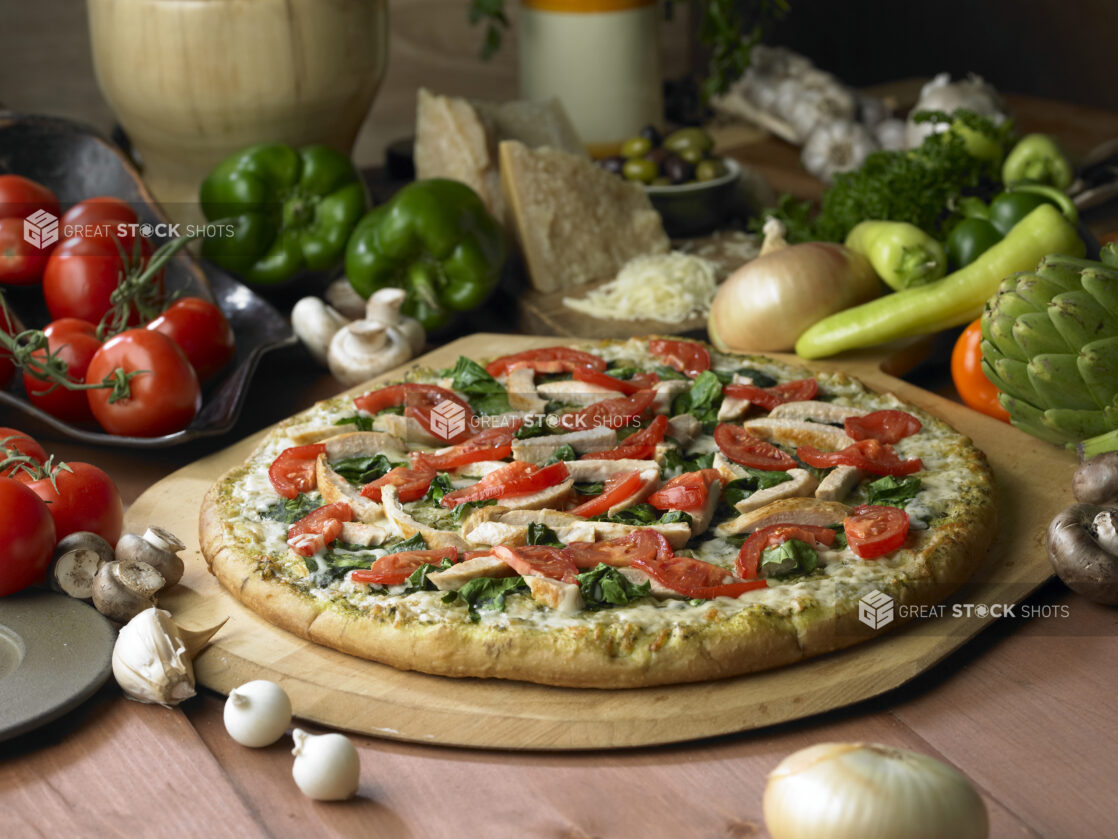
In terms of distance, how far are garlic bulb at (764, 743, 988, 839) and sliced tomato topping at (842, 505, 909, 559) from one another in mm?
738

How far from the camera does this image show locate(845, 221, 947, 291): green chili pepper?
11.8 feet

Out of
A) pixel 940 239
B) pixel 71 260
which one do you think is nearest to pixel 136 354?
pixel 71 260

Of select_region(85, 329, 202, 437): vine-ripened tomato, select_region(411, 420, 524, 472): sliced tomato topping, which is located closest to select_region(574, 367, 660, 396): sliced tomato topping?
select_region(411, 420, 524, 472): sliced tomato topping

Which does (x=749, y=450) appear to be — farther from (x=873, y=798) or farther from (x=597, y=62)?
(x=597, y=62)

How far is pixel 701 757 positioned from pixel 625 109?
3.62 metres

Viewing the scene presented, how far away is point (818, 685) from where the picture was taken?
224 centimetres

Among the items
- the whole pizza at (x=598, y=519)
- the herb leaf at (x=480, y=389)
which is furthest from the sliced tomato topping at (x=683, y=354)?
the herb leaf at (x=480, y=389)

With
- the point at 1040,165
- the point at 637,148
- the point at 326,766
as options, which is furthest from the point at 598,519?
the point at 1040,165

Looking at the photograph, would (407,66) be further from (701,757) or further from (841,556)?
(701,757)

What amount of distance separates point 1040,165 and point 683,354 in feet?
5.69

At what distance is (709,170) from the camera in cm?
456

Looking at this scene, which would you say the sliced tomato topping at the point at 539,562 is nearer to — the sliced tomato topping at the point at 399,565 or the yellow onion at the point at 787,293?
the sliced tomato topping at the point at 399,565

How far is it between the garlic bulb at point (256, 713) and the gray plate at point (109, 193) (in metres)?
1.44

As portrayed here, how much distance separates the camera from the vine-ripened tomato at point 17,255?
352 centimetres
